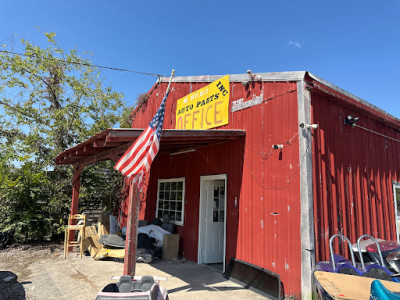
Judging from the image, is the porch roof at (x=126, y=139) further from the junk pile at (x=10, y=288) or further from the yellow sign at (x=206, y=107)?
the junk pile at (x=10, y=288)

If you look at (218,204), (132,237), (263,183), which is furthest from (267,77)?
(132,237)

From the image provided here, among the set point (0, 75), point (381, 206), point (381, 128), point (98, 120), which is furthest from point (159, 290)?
point (0, 75)

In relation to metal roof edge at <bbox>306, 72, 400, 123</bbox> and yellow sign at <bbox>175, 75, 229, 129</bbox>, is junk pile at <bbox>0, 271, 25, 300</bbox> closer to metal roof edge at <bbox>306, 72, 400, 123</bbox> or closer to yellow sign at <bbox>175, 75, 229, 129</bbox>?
yellow sign at <bbox>175, 75, 229, 129</bbox>

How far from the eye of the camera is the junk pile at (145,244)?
21.4ft

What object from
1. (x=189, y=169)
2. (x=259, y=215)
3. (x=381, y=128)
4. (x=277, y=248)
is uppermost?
(x=381, y=128)

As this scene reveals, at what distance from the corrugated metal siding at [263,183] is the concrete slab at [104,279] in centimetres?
61

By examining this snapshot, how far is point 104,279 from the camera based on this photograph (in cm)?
509

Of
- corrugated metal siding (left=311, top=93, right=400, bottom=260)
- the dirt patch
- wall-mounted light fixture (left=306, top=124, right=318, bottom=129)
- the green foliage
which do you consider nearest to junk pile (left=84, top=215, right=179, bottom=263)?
the dirt patch

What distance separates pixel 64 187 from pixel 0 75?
786 cm

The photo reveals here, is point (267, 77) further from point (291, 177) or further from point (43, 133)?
point (43, 133)

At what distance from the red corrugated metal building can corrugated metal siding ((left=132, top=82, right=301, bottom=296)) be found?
18mm

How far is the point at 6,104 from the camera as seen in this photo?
41.7 feet

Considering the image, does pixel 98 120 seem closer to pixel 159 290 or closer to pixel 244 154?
pixel 244 154

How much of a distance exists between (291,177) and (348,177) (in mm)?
1324
